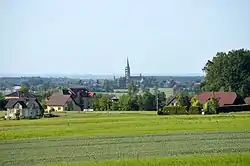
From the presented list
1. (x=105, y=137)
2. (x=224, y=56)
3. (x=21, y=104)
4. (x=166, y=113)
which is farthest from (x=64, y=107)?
(x=105, y=137)

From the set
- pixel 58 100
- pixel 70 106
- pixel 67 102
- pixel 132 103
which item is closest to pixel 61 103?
pixel 67 102

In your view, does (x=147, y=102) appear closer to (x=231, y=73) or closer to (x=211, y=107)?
(x=231, y=73)

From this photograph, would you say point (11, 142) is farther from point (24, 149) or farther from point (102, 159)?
point (102, 159)

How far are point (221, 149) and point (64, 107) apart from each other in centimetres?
8821

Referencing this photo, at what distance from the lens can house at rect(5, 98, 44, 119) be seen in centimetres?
8593

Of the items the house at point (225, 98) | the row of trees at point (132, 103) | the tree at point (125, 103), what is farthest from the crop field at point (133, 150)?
the row of trees at point (132, 103)

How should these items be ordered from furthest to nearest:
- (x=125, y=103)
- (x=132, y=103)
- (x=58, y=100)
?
(x=58, y=100) < (x=125, y=103) < (x=132, y=103)

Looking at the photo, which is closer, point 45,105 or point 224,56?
point 224,56

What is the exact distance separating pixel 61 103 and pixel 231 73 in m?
36.7

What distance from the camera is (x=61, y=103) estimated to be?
116062 millimetres

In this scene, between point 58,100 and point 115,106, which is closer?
point 115,106

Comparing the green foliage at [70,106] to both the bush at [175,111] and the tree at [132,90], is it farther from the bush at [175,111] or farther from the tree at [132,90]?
the bush at [175,111]

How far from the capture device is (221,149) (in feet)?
92.3

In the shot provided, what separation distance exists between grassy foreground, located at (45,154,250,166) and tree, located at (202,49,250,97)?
7468 cm
